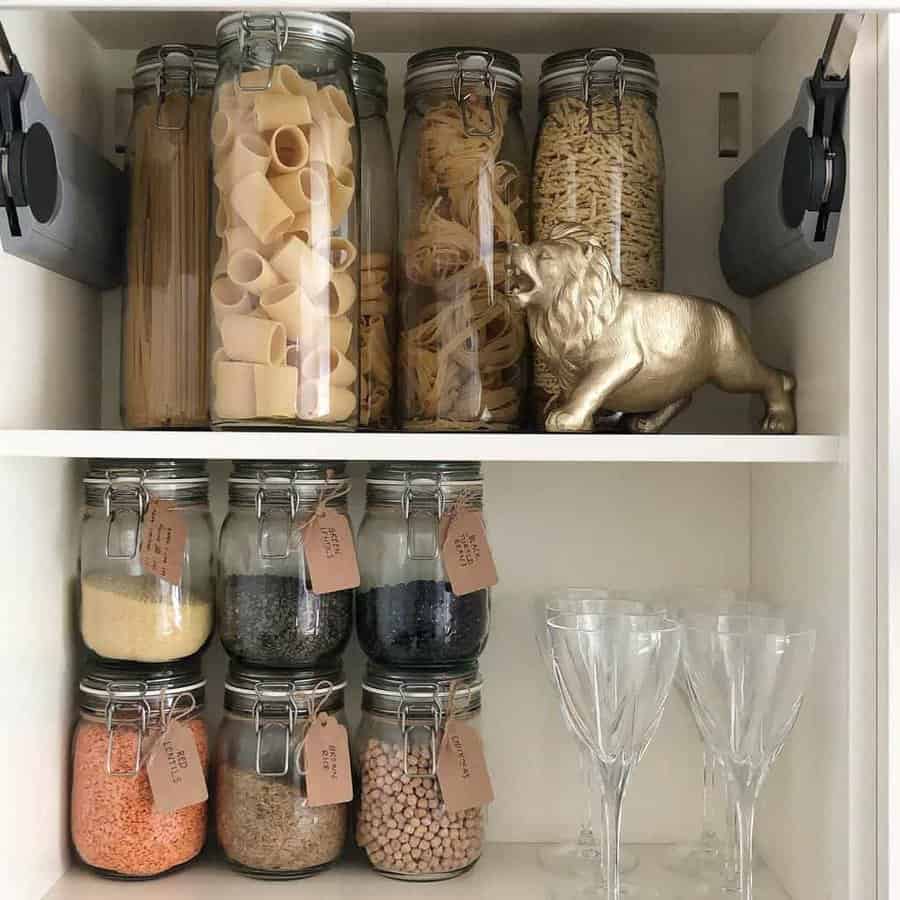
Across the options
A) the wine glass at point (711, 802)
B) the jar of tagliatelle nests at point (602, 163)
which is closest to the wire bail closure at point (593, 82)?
the jar of tagliatelle nests at point (602, 163)

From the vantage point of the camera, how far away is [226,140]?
0.98 m

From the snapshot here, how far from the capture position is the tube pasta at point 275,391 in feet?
3.11

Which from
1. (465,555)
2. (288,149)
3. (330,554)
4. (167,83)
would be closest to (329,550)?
(330,554)

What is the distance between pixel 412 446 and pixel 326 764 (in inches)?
12.5

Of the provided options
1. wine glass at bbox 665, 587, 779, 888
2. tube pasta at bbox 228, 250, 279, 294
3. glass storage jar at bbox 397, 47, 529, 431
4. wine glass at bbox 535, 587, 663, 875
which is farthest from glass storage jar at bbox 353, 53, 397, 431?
wine glass at bbox 665, 587, 779, 888

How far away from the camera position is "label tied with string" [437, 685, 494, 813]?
41.4 inches

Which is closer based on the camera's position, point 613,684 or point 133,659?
point 613,684

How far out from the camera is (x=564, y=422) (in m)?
0.98

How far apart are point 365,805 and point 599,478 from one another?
398mm

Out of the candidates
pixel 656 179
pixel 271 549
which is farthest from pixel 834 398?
pixel 271 549

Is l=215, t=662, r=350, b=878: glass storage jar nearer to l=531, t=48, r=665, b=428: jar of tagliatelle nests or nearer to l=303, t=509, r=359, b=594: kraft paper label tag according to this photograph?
l=303, t=509, r=359, b=594: kraft paper label tag

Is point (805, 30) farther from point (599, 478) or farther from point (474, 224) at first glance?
point (599, 478)

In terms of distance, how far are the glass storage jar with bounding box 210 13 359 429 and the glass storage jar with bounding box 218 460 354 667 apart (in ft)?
0.33

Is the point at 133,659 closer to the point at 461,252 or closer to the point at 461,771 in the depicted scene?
the point at 461,771
